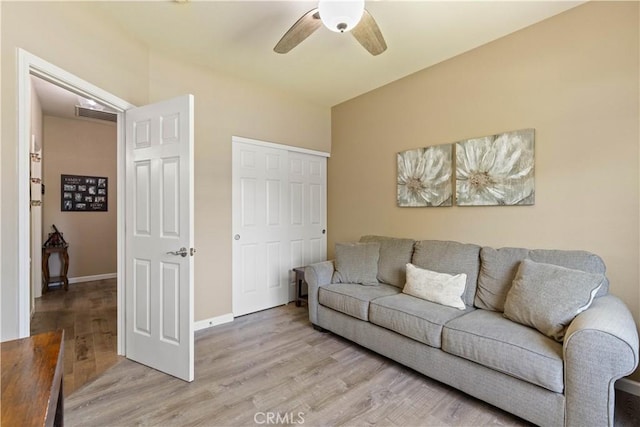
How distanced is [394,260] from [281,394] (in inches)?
62.6

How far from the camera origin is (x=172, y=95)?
2.92m

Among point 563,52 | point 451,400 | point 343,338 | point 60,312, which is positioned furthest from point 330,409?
point 60,312

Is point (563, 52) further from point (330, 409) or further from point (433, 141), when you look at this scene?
point (330, 409)

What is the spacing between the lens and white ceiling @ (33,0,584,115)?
84.8 inches

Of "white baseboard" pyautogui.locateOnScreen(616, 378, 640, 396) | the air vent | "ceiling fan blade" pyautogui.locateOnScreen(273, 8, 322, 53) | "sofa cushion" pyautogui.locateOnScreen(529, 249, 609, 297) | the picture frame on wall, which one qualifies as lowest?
"white baseboard" pyautogui.locateOnScreen(616, 378, 640, 396)

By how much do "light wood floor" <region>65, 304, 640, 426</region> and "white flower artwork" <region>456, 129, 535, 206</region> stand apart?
1.54 metres

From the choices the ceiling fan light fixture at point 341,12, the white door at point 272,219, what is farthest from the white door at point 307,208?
the ceiling fan light fixture at point 341,12

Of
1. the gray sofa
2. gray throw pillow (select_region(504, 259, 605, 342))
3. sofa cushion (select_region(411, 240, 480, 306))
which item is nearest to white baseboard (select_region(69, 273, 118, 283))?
the gray sofa

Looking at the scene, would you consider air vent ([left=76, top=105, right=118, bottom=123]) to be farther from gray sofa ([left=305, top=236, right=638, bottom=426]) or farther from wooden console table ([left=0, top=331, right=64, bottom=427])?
wooden console table ([left=0, top=331, right=64, bottom=427])

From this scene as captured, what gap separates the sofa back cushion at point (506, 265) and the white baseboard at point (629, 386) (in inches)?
23.9

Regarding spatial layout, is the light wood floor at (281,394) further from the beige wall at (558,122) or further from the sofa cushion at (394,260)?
the beige wall at (558,122)

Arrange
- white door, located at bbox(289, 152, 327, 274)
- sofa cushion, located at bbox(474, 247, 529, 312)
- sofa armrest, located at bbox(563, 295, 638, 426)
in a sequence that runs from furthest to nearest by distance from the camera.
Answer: white door, located at bbox(289, 152, 327, 274) → sofa cushion, located at bbox(474, 247, 529, 312) → sofa armrest, located at bbox(563, 295, 638, 426)

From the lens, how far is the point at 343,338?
114 inches
